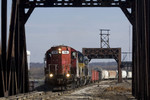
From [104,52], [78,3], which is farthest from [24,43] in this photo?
[104,52]

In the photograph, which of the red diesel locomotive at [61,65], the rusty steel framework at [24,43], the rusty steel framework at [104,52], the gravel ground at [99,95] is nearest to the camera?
the rusty steel framework at [24,43]

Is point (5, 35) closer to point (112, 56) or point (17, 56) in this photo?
point (17, 56)

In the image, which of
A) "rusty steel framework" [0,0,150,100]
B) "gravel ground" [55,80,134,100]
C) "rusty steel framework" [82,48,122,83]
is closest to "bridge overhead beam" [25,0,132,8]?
"rusty steel framework" [0,0,150,100]

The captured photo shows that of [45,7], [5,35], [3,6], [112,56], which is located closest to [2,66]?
[5,35]

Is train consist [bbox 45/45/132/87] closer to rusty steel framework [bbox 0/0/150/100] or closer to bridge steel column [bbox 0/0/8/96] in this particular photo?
rusty steel framework [bbox 0/0/150/100]

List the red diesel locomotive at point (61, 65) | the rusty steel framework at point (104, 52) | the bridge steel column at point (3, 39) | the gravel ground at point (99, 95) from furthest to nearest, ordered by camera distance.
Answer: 1. the rusty steel framework at point (104, 52)
2. the red diesel locomotive at point (61, 65)
3. the gravel ground at point (99, 95)
4. the bridge steel column at point (3, 39)

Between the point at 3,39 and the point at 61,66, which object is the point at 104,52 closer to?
the point at 61,66

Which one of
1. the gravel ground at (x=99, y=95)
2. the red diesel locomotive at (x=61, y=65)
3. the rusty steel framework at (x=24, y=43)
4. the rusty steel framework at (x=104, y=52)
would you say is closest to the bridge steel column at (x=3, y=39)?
the rusty steel framework at (x=24, y=43)

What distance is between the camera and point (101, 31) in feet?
267

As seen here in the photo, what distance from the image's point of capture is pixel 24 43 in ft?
75.7

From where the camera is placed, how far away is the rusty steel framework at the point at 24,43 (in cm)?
1630

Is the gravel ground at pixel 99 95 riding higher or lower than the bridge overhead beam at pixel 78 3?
lower

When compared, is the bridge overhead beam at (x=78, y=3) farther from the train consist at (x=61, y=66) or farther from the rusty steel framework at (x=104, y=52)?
the rusty steel framework at (x=104, y=52)

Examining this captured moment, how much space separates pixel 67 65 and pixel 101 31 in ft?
171
